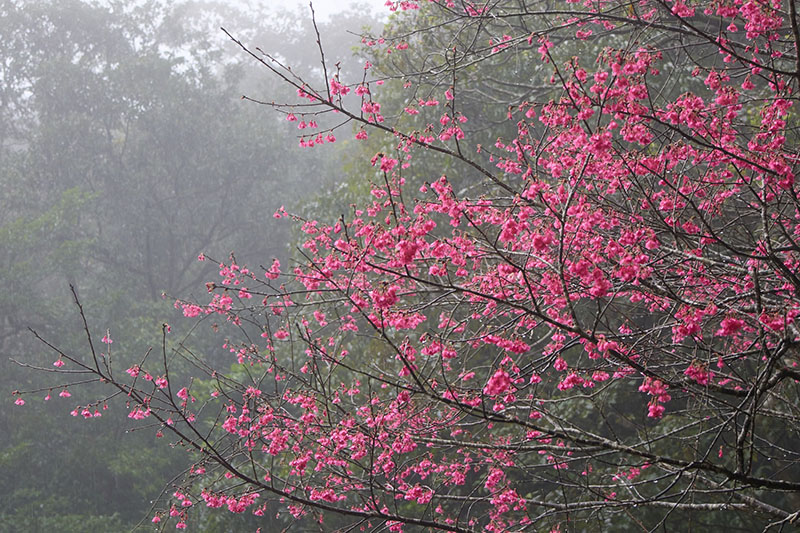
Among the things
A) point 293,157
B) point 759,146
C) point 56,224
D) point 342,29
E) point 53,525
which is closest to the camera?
point 759,146

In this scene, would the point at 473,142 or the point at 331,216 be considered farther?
the point at 331,216

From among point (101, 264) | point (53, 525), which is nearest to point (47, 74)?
point (101, 264)

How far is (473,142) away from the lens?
8945 mm

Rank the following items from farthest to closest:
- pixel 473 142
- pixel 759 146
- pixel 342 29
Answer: pixel 342 29
pixel 473 142
pixel 759 146

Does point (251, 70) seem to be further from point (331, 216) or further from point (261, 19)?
point (331, 216)

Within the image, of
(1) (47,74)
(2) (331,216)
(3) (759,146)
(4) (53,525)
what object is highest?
(1) (47,74)

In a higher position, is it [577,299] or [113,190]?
[113,190]

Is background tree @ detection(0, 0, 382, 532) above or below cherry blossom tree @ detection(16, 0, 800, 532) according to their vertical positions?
above

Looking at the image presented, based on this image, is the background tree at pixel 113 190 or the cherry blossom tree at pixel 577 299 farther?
the background tree at pixel 113 190

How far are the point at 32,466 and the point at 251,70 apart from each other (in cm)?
1593

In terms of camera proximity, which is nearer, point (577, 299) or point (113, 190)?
point (577, 299)

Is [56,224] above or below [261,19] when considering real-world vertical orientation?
below

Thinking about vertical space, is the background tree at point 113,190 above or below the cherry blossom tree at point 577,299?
above

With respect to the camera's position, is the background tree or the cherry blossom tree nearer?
the cherry blossom tree
